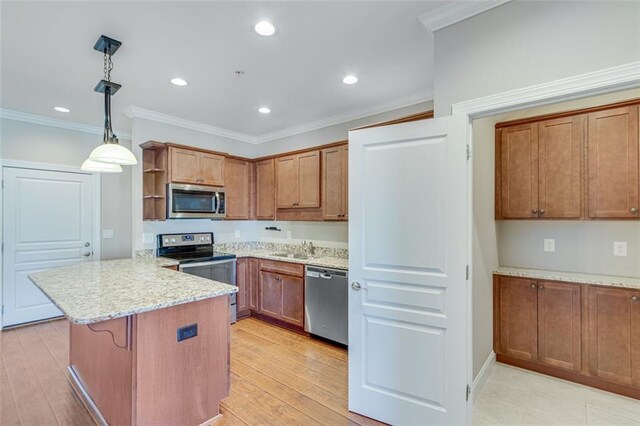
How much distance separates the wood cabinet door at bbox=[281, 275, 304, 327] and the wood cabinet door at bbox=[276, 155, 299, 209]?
1.06m

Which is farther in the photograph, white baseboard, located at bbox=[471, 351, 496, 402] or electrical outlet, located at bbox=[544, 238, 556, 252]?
electrical outlet, located at bbox=[544, 238, 556, 252]

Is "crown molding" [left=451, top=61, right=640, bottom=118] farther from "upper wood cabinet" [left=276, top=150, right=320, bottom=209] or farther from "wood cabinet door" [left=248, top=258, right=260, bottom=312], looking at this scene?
"wood cabinet door" [left=248, top=258, right=260, bottom=312]

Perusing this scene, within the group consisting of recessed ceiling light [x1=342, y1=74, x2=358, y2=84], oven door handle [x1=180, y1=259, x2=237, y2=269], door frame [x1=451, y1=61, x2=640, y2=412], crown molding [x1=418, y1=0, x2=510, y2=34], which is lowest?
oven door handle [x1=180, y1=259, x2=237, y2=269]

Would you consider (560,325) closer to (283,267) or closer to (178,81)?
(283,267)

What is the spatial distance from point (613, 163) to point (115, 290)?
3.97 meters

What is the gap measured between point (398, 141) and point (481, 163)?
107cm

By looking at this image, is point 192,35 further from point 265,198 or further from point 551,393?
point 551,393

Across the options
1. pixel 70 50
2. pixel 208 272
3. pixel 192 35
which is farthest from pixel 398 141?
pixel 208 272

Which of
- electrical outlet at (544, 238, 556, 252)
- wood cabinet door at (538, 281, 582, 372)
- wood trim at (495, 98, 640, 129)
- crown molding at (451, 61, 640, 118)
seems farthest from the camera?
electrical outlet at (544, 238, 556, 252)

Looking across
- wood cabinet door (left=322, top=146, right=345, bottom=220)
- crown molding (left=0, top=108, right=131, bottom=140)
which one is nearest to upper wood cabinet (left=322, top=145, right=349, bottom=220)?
wood cabinet door (left=322, top=146, right=345, bottom=220)

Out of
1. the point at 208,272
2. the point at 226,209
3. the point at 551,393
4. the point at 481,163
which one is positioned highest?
the point at 481,163

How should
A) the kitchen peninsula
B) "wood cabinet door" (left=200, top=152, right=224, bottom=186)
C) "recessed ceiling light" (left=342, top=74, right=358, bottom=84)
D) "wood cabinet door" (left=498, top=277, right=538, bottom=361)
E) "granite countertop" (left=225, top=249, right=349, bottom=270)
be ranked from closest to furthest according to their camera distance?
the kitchen peninsula → "wood cabinet door" (left=498, top=277, right=538, bottom=361) → "recessed ceiling light" (left=342, top=74, right=358, bottom=84) → "granite countertop" (left=225, top=249, right=349, bottom=270) → "wood cabinet door" (left=200, top=152, right=224, bottom=186)

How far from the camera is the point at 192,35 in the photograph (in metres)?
2.24

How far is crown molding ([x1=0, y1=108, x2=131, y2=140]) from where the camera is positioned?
3899 mm
